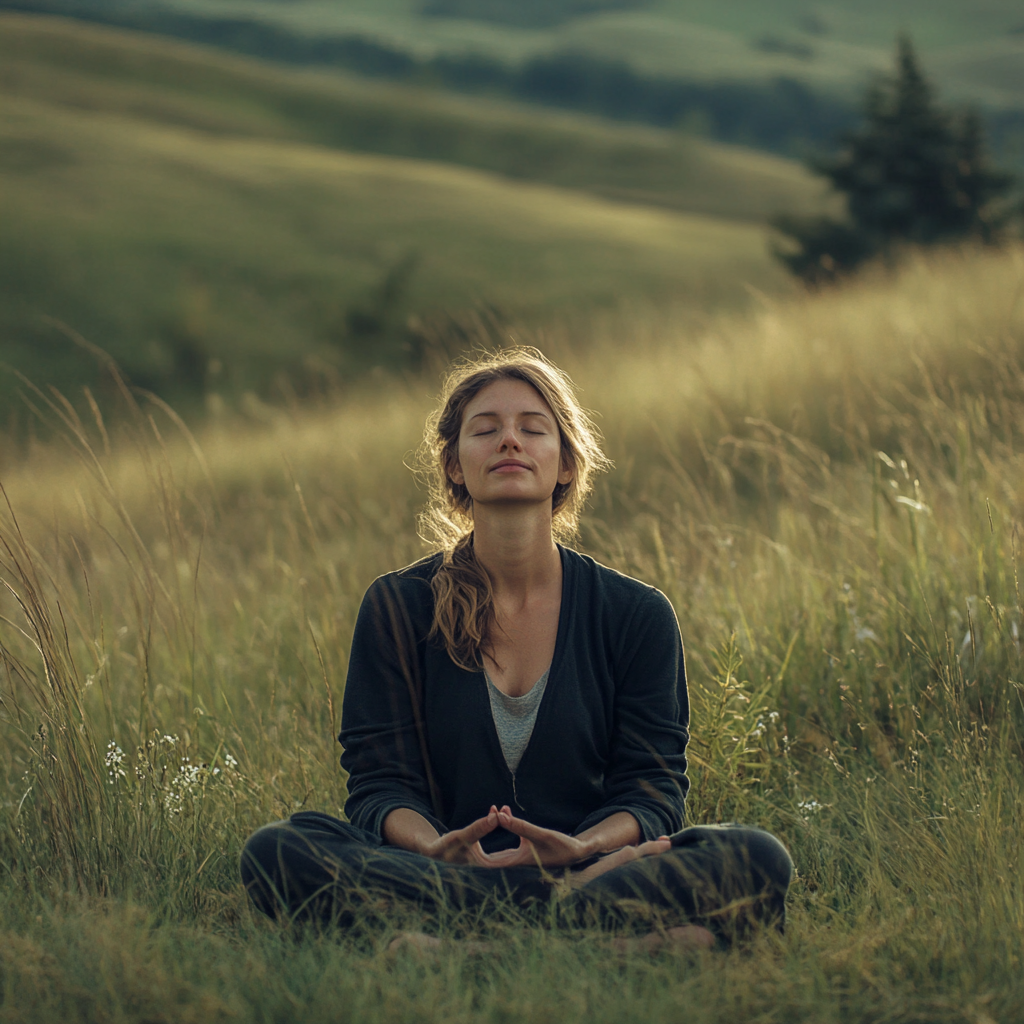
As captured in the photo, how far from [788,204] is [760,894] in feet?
180

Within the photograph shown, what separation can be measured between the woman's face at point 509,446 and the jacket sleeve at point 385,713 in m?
0.42

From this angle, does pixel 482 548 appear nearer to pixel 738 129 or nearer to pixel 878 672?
pixel 878 672

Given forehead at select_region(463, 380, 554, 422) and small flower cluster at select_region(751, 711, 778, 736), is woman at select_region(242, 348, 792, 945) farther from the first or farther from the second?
small flower cluster at select_region(751, 711, 778, 736)

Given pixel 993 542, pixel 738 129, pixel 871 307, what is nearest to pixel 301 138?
pixel 871 307

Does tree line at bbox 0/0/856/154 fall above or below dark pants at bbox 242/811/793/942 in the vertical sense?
above

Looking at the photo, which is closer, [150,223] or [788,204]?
[150,223]

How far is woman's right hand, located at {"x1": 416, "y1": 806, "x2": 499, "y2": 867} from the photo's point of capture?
7.60ft

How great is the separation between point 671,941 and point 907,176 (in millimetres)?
15179

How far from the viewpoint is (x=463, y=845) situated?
2385 mm

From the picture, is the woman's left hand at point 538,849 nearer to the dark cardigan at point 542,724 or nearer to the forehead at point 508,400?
the dark cardigan at point 542,724

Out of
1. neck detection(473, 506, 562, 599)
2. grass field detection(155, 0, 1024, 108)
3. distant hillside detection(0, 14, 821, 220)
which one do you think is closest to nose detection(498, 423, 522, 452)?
neck detection(473, 506, 562, 599)

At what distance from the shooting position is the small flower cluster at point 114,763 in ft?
9.59

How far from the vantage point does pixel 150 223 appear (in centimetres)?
2875

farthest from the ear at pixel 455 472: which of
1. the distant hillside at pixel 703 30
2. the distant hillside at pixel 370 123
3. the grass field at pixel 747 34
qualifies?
the grass field at pixel 747 34
